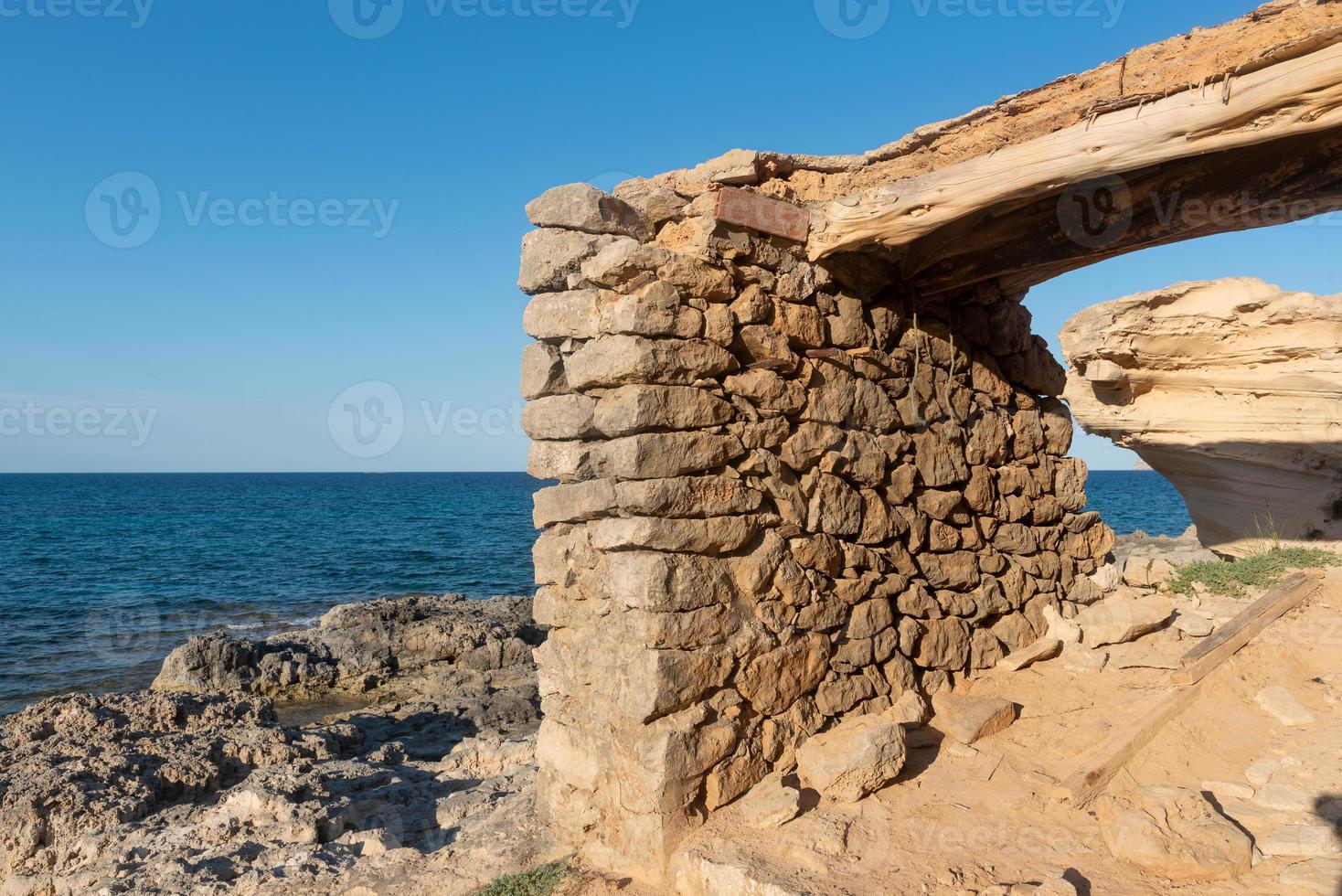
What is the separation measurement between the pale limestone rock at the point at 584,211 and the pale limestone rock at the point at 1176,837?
3667 mm

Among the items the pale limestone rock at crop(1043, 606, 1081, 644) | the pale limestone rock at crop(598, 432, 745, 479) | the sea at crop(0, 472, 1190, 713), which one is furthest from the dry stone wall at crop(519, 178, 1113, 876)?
the sea at crop(0, 472, 1190, 713)

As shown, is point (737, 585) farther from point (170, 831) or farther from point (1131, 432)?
point (1131, 432)

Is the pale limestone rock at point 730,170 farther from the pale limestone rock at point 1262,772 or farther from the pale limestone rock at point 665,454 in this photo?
the pale limestone rock at point 1262,772

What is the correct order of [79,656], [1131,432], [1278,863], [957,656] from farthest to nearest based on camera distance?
[79,656] < [1131,432] < [957,656] < [1278,863]

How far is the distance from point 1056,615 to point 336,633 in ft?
39.8

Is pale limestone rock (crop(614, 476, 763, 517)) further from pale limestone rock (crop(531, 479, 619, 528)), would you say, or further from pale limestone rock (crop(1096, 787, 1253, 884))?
pale limestone rock (crop(1096, 787, 1253, 884))

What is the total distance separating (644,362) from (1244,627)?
4111mm

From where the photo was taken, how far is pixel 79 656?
15617 mm

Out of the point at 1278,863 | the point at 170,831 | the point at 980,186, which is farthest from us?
the point at 170,831

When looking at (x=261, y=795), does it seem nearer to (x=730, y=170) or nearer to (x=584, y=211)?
(x=584, y=211)

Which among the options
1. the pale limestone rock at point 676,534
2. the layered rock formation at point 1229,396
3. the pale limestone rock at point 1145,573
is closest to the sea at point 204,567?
the pale limestone rock at point 676,534

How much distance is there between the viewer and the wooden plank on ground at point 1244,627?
487 centimetres

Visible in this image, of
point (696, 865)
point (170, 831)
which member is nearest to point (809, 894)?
point (696, 865)

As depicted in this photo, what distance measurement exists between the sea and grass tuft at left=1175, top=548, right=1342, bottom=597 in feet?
48.0
